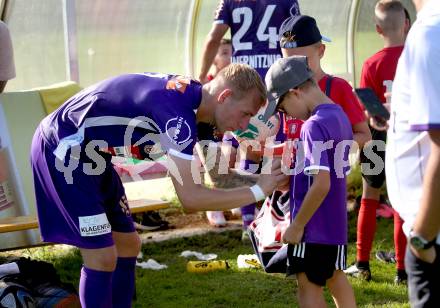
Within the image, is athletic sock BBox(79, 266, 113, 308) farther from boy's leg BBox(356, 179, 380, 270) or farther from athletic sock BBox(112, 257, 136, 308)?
boy's leg BBox(356, 179, 380, 270)

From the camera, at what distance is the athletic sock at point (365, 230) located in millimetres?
5891

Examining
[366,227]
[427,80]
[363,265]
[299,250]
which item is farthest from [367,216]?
[427,80]

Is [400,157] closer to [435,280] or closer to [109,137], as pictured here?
[435,280]

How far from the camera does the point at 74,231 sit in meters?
4.34

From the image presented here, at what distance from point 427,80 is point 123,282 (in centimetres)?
271

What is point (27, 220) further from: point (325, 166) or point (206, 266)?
point (325, 166)

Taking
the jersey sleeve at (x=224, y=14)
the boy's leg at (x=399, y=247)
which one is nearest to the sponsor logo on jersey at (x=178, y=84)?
the boy's leg at (x=399, y=247)

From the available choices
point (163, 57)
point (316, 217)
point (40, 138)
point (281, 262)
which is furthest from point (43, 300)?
point (163, 57)

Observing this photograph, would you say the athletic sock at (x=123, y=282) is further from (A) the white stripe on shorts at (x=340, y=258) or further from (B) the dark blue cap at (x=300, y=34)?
(B) the dark blue cap at (x=300, y=34)

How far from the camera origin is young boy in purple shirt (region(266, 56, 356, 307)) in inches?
159

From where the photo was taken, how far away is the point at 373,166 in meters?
6.09

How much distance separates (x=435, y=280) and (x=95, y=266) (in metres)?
2.13

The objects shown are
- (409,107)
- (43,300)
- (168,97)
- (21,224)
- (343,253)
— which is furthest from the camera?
(21,224)

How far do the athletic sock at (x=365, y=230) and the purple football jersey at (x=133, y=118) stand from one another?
7.12 ft
